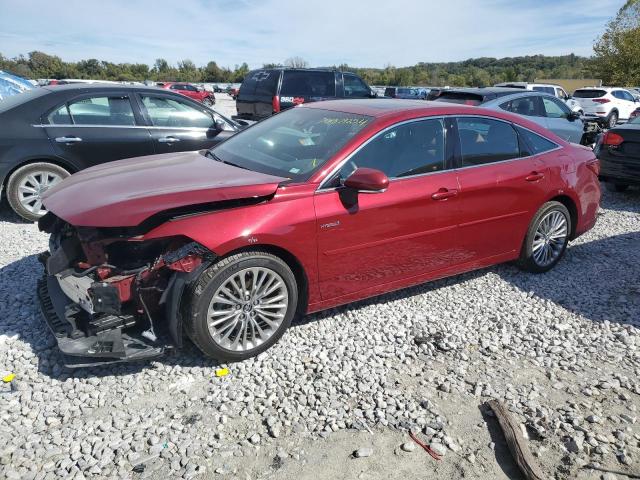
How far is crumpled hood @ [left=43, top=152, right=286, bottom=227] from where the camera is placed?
2.99 meters

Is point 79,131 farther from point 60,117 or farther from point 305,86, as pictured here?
point 305,86

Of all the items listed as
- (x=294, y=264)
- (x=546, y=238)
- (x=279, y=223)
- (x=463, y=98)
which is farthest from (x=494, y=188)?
(x=463, y=98)

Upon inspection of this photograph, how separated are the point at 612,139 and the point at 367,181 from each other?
21.4ft

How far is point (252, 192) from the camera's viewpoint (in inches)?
125

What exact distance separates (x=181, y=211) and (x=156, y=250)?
40 centimetres

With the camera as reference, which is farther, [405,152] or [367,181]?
[405,152]

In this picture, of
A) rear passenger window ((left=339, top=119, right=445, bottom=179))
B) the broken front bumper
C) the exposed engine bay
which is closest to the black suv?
rear passenger window ((left=339, top=119, right=445, bottom=179))

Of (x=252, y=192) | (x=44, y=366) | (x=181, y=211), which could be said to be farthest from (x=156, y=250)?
(x=44, y=366)

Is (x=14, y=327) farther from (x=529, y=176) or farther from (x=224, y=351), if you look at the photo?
(x=529, y=176)

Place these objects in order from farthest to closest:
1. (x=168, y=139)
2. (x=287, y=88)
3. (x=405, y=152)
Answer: (x=287, y=88) → (x=168, y=139) → (x=405, y=152)

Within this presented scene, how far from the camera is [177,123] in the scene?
6684mm

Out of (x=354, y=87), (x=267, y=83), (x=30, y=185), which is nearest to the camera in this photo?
(x=30, y=185)

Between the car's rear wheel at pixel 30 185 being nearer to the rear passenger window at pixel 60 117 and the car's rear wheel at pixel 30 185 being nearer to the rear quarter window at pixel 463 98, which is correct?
the rear passenger window at pixel 60 117

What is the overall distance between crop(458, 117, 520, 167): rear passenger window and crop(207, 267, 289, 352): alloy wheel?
199cm
